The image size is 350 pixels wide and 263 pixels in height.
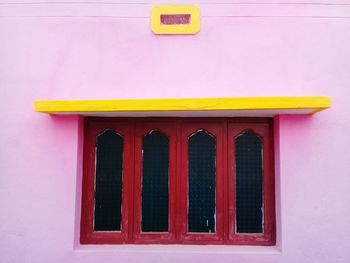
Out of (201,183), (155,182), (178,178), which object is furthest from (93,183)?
(201,183)

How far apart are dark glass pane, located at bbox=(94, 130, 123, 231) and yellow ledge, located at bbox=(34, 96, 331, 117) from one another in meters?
0.48

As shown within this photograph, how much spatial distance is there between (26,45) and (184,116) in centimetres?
187

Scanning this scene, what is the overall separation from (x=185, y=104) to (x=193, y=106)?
82 millimetres

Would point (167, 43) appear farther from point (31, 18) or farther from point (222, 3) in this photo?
point (31, 18)

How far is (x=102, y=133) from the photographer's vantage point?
4.91 meters

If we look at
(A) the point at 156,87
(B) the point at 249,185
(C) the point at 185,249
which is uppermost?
(A) the point at 156,87

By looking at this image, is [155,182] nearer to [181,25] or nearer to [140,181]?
[140,181]

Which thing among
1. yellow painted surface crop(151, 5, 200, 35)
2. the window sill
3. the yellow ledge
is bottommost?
the window sill

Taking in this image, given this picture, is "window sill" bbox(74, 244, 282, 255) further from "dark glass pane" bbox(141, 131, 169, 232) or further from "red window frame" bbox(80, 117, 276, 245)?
"dark glass pane" bbox(141, 131, 169, 232)

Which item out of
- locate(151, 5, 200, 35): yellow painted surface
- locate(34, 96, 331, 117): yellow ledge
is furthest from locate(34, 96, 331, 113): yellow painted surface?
locate(151, 5, 200, 35): yellow painted surface

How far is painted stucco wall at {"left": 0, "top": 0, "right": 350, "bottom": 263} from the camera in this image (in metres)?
4.56

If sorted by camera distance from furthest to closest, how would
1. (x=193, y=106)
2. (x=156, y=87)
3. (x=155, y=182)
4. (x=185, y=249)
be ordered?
(x=155, y=182) < (x=156, y=87) < (x=185, y=249) < (x=193, y=106)

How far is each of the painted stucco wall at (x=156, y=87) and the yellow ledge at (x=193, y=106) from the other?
25 cm

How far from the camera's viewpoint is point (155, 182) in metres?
4.84
